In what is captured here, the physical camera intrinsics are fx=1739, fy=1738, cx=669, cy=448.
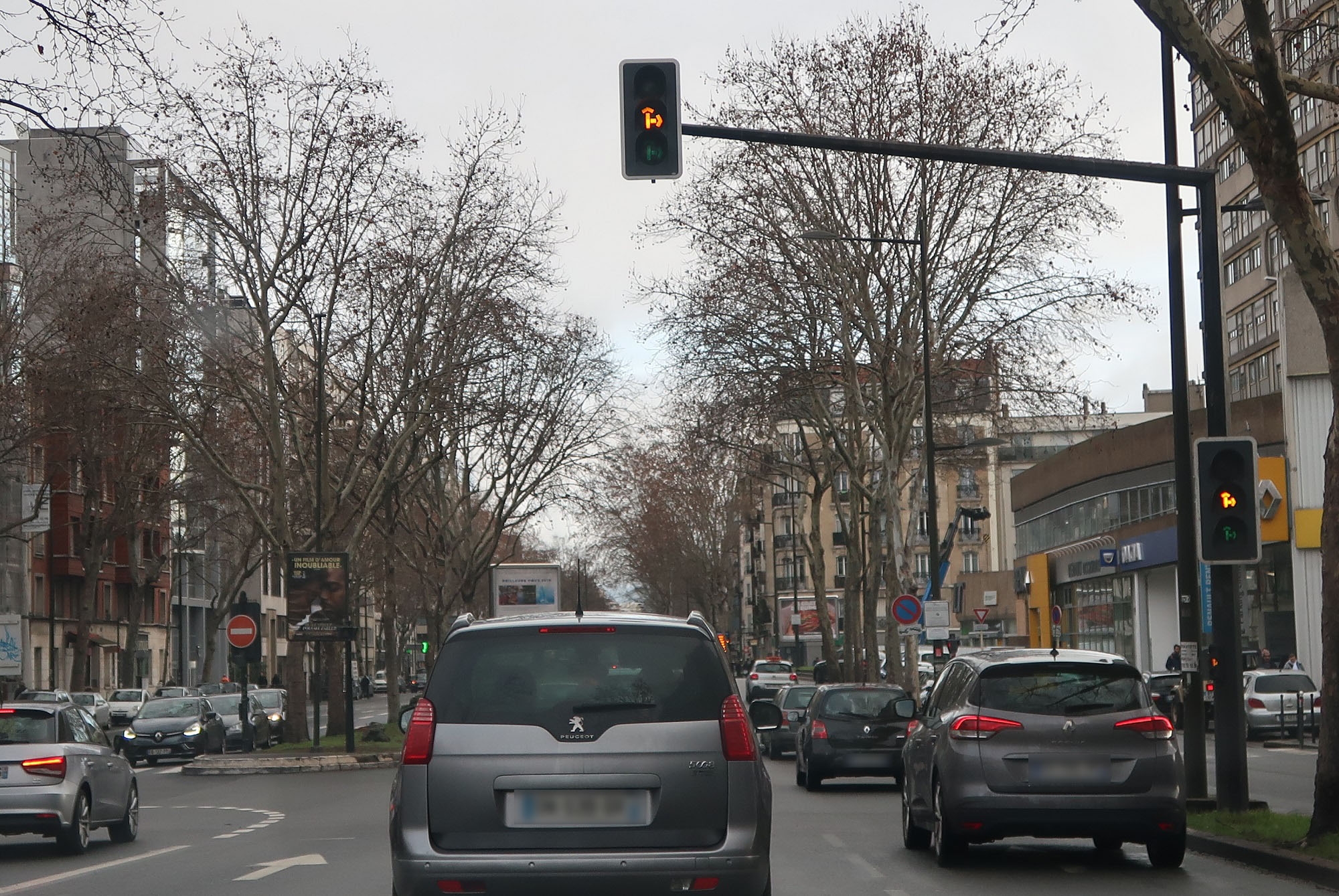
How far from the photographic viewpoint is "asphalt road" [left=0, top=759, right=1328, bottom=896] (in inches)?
476

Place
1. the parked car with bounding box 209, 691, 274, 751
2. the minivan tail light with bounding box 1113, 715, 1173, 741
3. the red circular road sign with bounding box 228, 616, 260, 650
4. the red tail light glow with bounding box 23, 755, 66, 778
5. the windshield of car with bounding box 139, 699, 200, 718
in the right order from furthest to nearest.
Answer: the parked car with bounding box 209, 691, 274, 751, the windshield of car with bounding box 139, 699, 200, 718, the red circular road sign with bounding box 228, 616, 260, 650, the red tail light glow with bounding box 23, 755, 66, 778, the minivan tail light with bounding box 1113, 715, 1173, 741

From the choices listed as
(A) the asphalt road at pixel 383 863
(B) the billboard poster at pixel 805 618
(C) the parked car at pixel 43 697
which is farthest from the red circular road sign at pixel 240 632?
(B) the billboard poster at pixel 805 618

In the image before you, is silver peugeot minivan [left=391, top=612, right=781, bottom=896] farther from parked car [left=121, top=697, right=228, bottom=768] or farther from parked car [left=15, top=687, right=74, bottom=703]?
parked car [left=15, top=687, right=74, bottom=703]

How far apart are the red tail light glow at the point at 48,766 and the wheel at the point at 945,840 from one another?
8.03 m

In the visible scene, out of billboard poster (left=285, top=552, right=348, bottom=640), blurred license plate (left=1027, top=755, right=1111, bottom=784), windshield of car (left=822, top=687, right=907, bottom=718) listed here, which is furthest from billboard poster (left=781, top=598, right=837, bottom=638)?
blurred license plate (left=1027, top=755, right=1111, bottom=784)

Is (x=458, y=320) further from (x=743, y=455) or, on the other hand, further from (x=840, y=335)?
(x=743, y=455)

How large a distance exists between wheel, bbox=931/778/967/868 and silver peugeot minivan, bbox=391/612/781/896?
5183 mm

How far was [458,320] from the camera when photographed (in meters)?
40.3

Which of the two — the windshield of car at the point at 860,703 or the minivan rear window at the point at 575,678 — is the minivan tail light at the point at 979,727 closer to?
the minivan rear window at the point at 575,678

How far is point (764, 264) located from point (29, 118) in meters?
27.1

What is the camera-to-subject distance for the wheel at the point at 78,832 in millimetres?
16109

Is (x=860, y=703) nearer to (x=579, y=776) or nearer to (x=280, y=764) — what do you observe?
(x=280, y=764)

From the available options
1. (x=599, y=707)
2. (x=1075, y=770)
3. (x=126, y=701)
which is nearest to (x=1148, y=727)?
(x=1075, y=770)

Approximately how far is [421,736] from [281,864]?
716 cm
